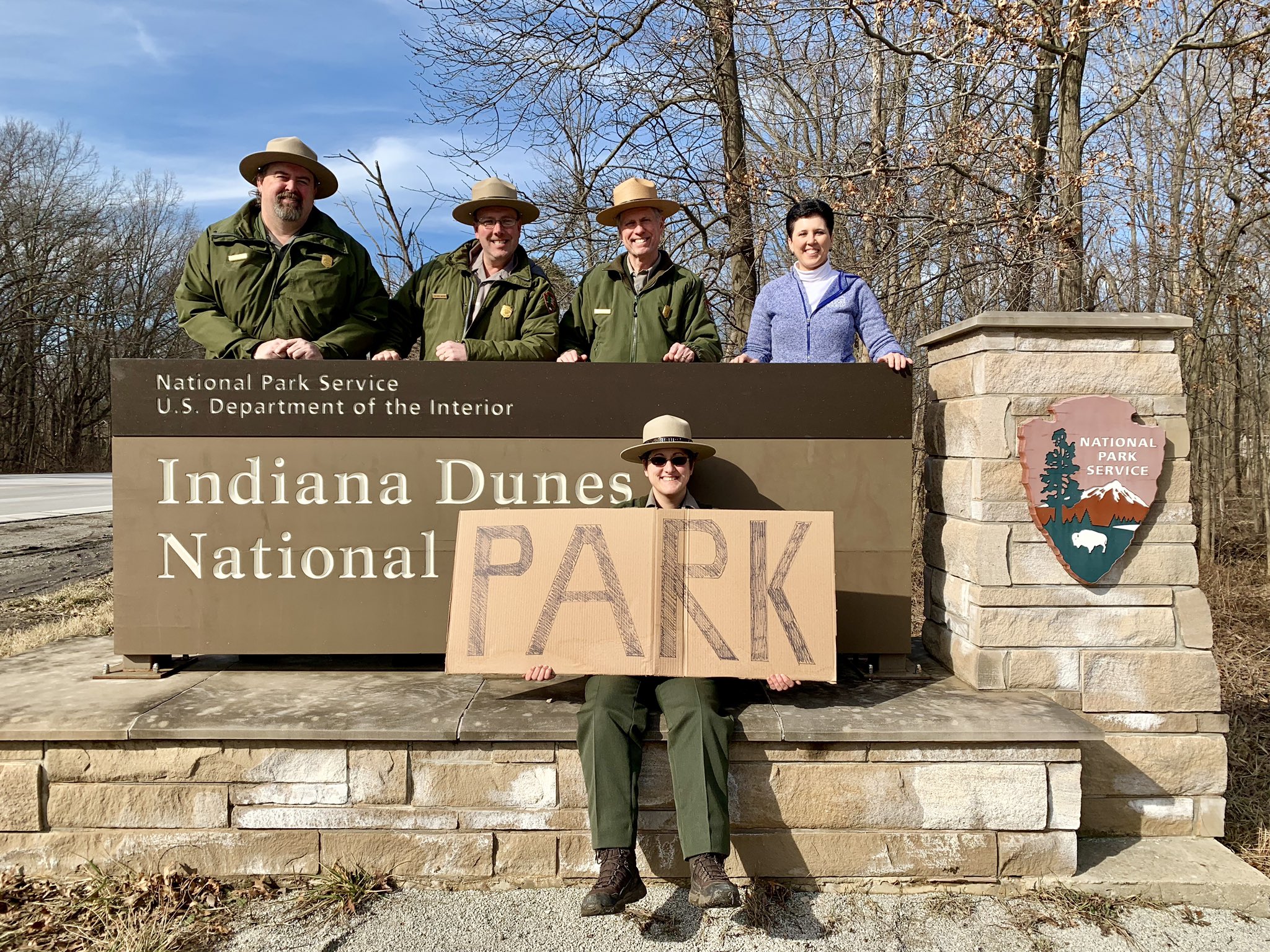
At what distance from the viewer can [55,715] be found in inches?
105

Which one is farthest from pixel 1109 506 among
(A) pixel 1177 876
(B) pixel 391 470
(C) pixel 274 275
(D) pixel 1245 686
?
(C) pixel 274 275

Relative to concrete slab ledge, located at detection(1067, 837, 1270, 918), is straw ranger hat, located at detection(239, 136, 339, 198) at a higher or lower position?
higher

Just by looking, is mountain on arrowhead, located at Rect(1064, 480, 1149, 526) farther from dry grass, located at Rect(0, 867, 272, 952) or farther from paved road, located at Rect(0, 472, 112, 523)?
paved road, located at Rect(0, 472, 112, 523)

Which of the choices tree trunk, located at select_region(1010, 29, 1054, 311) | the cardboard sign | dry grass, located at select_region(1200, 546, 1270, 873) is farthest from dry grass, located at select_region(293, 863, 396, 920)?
tree trunk, located at select_region(1010, 29, 1054, 311)

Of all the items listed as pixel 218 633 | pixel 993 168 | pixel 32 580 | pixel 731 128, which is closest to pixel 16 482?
pixel 32 580

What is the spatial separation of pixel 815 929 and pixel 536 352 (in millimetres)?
2301

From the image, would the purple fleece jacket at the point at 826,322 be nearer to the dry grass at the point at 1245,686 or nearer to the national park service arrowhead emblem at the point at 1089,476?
the national park service arrowhead emblem at the point at 1089,476

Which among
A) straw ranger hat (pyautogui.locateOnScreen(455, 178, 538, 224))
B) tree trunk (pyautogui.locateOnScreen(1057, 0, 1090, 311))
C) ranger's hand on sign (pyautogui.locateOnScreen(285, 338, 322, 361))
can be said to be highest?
tree trunk (pyautogui.locateOnScreen(1057, 0, 1090, 311))

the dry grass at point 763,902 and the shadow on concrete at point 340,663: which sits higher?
the shadow on concrete at point 340,663

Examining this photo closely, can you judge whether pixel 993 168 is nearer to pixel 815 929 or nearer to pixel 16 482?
pixel 815 929

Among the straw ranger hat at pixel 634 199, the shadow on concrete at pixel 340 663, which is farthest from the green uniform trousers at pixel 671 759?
the straw ranger hat at pixel 634 199

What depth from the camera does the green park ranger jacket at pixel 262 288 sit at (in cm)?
328

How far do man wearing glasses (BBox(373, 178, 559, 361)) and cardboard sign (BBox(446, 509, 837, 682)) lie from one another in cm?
92

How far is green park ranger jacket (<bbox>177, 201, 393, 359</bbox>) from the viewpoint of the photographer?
3279 mm
